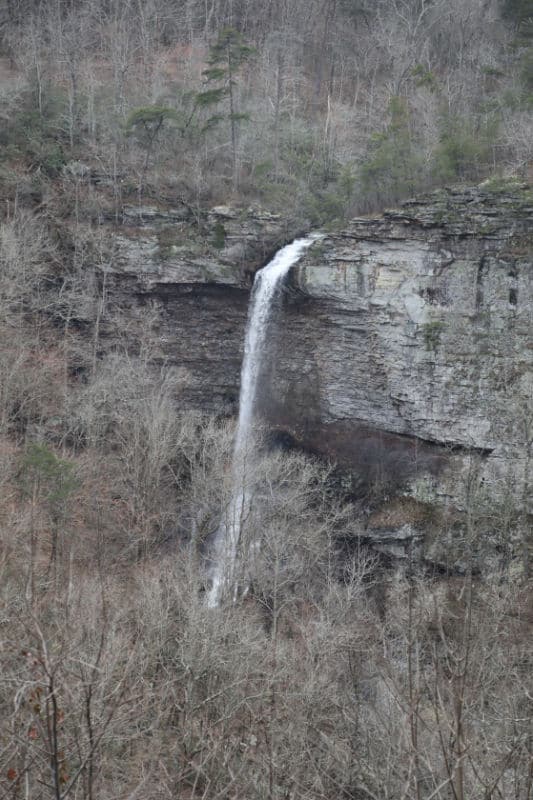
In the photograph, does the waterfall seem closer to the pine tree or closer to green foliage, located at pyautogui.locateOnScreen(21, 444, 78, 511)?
the pine tree

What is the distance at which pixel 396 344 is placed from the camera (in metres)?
21.1

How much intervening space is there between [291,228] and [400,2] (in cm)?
2647

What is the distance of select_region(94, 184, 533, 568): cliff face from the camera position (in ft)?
63.9

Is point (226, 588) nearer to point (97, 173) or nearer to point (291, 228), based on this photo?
point (291, 228)

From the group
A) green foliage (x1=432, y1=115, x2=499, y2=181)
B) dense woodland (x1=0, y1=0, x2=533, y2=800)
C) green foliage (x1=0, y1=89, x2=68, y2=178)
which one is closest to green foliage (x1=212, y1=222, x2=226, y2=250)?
dense woodland (x1=0, y1=0, x2=533, y2=800)

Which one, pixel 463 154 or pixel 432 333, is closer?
pixel 432 333

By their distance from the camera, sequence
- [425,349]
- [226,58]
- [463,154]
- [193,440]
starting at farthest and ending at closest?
[226,58], [463,154], [193,440], [425,349]

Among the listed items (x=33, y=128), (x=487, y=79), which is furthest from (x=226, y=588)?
(x=487, y=79)

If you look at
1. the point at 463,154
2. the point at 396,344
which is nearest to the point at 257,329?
the point at 396,344

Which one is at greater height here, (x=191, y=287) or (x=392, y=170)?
(x=392, y=170)

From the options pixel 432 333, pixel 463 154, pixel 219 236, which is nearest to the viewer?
pixel 432 333

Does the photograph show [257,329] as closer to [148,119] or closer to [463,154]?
[463,154]

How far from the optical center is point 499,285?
64.3 ft

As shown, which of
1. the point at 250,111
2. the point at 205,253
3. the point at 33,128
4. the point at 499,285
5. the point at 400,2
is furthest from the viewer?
the point at 400,2
